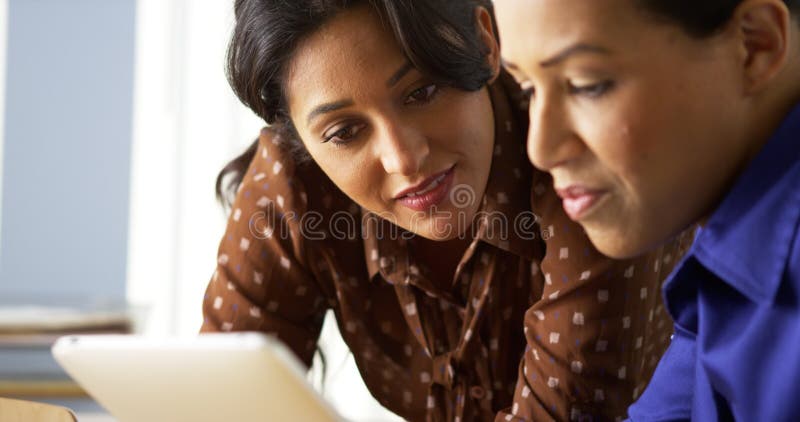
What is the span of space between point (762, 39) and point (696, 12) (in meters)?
0.07

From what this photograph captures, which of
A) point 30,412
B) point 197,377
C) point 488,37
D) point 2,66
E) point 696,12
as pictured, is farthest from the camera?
point 2,66

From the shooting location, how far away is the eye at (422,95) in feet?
4.35

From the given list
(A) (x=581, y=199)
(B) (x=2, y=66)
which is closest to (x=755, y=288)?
(A) (x=581, y=199)

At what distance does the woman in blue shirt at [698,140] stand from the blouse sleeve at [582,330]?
38 cm

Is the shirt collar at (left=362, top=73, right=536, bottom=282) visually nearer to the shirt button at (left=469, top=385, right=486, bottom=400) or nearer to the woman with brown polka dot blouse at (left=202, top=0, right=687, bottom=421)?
the woman with brown polka dot blouse at (left=202, top=0, right=687, bottom=421)

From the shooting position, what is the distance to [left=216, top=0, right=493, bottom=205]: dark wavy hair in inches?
51.3

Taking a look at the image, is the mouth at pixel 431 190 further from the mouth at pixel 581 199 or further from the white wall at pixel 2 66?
the white wall at pixel 2 66

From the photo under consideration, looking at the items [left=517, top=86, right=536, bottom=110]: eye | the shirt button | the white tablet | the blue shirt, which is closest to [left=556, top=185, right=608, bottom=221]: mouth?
the blue shirt

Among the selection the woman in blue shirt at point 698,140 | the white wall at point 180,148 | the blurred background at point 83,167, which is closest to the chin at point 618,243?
the woman in blue shirt at point 698,140

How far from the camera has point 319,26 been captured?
1331mm

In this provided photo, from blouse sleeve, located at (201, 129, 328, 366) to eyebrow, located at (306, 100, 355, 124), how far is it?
251mm

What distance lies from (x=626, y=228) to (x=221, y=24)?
228 centimetres

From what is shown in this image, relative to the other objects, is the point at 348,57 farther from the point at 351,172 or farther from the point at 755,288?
the point at 755,288

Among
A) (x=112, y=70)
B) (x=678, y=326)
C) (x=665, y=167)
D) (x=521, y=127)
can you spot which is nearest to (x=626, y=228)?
(x=665, y=167)
